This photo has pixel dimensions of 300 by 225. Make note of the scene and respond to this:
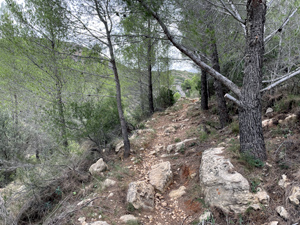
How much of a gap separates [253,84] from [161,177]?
2.35m

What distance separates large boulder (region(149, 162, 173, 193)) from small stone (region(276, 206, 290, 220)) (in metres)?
1.78

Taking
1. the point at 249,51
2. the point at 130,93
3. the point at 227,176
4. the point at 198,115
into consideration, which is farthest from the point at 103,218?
the point at 130,93

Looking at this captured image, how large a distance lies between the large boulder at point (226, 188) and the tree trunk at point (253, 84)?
0.58m

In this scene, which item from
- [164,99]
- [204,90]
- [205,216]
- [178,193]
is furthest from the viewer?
[164,99]

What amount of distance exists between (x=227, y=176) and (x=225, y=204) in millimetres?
394

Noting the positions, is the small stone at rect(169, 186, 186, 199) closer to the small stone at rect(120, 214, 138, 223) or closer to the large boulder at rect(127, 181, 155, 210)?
the large boulder at rect(127, 181, 155, 210)

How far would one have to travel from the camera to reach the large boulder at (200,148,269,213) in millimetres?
2387

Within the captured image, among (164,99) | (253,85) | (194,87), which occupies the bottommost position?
(164,99)

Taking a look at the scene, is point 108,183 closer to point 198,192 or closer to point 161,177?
point 161,177

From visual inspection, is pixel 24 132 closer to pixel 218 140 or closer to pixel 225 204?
pixel 218 140

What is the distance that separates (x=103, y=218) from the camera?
2768 millimetres

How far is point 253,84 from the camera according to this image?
9.78ft

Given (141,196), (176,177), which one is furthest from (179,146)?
(141,196)

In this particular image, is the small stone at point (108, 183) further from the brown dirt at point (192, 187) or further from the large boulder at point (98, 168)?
the large boulder at point (98, 168)
